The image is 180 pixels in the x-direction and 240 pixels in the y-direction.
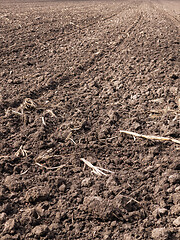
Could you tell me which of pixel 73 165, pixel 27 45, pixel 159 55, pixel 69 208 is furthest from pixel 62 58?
pixel 69 208

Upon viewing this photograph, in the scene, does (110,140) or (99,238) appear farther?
(110,140)

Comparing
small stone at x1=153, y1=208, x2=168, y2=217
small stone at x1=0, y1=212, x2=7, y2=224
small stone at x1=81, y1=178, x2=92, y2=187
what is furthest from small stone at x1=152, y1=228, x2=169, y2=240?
A: small stone at x1=0, y1=212, x2=7, y2=224

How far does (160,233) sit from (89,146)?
121cm

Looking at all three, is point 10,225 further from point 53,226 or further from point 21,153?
point 21,153

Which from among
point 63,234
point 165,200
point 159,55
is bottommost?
point 63,234

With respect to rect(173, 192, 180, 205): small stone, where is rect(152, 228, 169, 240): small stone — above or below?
below

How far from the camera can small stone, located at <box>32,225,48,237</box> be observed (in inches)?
72.3

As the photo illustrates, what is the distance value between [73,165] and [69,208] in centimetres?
53

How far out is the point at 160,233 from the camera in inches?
69.1

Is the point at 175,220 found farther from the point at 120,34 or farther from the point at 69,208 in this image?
the point at 120,34

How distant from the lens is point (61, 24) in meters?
9.12

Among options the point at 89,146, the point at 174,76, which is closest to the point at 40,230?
the point at 89,146

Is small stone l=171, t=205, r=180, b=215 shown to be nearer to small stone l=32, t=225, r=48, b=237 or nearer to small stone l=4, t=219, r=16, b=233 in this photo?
small stone l=32, t=225, r=48, b=237

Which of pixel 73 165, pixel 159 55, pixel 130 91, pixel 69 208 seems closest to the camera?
pixel 69 208
